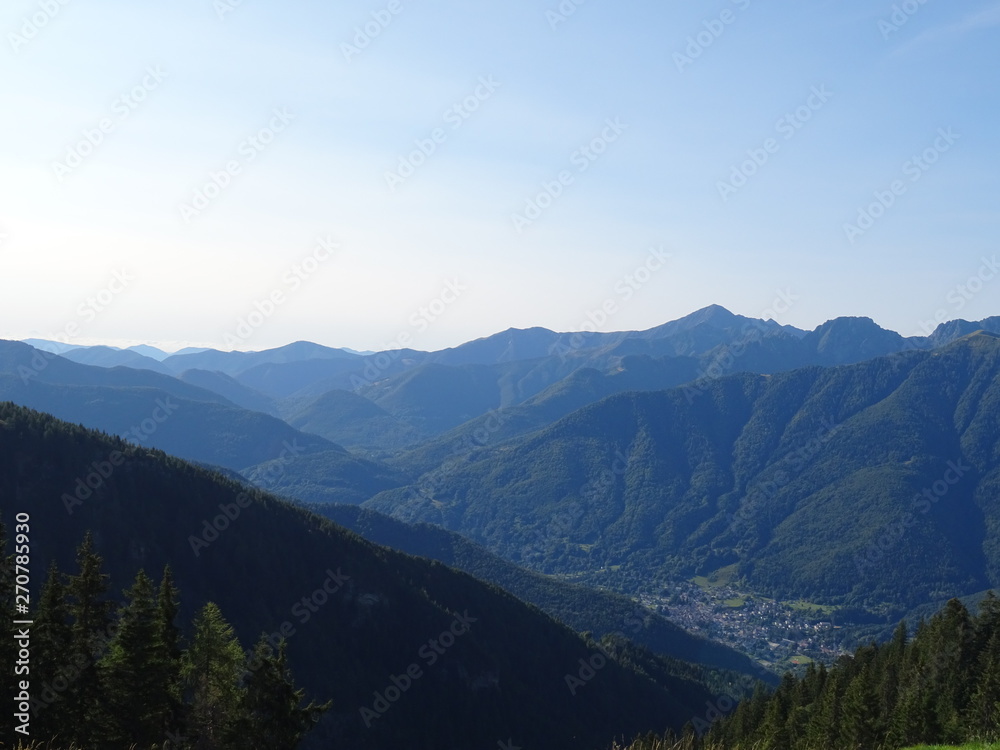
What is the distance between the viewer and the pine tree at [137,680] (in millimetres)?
34656

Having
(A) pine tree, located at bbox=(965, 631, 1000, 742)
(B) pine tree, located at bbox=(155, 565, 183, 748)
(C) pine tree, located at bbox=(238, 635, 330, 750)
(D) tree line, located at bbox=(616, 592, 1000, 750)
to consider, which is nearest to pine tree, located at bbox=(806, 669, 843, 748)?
(D) tree line, located at bbox=(616, 592, 1000, 750)

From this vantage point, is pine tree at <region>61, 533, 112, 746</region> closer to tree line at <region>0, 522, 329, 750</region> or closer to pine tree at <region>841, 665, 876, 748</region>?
tree line at <region>0, 522, 329, 750</region>

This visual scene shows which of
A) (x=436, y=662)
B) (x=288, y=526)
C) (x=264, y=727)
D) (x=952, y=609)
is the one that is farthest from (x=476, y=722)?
(x=264, y=727)

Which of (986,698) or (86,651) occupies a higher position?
(86,651)

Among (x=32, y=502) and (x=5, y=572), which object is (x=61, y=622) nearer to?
(x=5, y=572)

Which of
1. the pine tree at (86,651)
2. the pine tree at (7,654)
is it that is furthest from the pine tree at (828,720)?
the pine tree at (7,654)

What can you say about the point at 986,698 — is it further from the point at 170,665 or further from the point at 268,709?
the point at 170,665

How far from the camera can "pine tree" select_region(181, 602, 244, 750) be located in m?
36.5

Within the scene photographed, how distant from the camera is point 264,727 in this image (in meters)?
36.8

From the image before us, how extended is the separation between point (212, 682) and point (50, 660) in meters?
7.53

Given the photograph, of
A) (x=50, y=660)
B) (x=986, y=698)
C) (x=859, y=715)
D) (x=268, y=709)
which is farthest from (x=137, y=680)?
(x=986, y=698)

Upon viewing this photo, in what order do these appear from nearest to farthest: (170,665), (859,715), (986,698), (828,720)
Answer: (170,665)
(986,698)
(859,715)
(828,720)

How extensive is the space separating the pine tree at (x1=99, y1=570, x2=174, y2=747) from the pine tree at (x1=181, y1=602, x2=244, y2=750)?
1.57m

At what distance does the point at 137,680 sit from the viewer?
115ft
